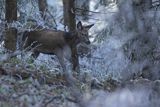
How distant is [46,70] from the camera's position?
10141mm

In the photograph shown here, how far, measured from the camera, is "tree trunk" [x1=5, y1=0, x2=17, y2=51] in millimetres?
11359

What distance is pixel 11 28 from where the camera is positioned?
37.6ft

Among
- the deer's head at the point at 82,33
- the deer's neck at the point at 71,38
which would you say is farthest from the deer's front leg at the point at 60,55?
the deer's head at the point at 82,33

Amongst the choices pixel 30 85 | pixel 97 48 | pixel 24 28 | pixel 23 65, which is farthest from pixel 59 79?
pixel 97 48

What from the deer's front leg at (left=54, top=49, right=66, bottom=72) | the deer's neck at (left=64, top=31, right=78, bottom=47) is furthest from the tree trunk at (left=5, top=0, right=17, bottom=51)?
the deer's neck at (left=64, top=31, right=78, bottom=47)

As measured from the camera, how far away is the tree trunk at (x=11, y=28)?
11.4 metres

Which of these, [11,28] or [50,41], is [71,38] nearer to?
[50,41]

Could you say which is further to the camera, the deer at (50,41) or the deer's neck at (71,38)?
the deer's neck at (71,38)

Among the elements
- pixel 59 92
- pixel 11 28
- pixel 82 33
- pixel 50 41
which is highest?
pixel 11 28

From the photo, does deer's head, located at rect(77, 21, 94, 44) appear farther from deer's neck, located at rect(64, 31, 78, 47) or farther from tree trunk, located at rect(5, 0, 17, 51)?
tree trunk, located at rect(5, 0, 17, 51)

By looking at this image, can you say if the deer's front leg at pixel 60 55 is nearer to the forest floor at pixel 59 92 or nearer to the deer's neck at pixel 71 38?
the deer's neck at pixel 71 38

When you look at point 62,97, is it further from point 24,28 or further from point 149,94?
point 24,28

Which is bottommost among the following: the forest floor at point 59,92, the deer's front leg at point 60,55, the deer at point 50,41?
the forest floor at point 59,92

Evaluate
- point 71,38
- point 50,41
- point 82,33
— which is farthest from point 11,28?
point 82,33
